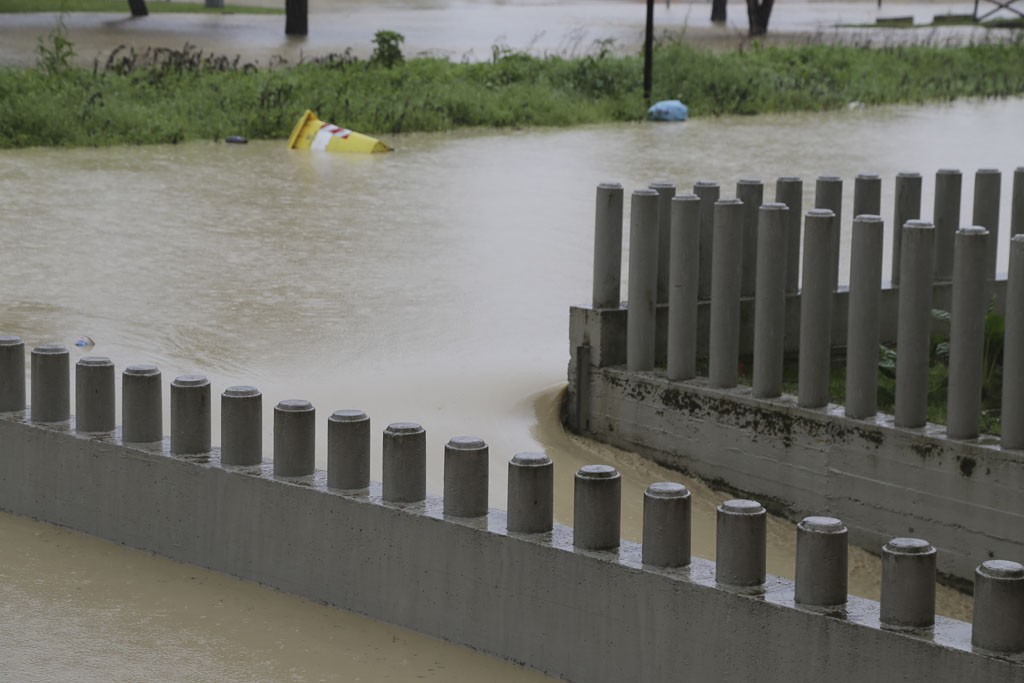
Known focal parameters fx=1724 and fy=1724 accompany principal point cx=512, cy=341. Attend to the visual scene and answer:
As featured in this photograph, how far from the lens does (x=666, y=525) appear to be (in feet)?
11.4

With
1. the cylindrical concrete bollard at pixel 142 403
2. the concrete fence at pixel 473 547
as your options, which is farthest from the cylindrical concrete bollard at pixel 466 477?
the cylindrical concrete bollard at pixel 142 403

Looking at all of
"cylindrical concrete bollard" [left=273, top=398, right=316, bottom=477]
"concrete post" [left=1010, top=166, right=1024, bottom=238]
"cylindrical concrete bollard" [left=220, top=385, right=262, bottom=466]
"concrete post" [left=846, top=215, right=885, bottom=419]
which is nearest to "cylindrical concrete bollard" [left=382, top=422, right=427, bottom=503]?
"cylindrical concrete bollard" [left=273, top=398, right=316, bottom=477]

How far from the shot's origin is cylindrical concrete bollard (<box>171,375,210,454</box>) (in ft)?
13.4

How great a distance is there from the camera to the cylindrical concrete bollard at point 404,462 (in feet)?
12.3

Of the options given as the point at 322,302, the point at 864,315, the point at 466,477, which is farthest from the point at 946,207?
the point at 466,477

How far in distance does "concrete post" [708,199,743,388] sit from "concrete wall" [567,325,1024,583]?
0.16 meters

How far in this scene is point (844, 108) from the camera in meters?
18.9

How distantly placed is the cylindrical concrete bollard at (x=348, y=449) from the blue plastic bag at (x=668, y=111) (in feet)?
44.3

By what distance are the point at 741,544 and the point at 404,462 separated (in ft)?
2.63

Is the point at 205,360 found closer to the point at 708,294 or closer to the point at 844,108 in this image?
the point at 708,294

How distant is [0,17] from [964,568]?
24.2 meters

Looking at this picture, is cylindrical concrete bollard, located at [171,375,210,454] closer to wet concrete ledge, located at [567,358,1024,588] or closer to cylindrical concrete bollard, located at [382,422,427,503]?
cylindrical concrete bollard, located at [382,422,427,503]

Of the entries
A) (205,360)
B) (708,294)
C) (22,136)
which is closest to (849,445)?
(708,294)

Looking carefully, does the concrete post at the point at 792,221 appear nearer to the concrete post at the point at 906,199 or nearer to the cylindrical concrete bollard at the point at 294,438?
the concrete post at the point at 906,199
